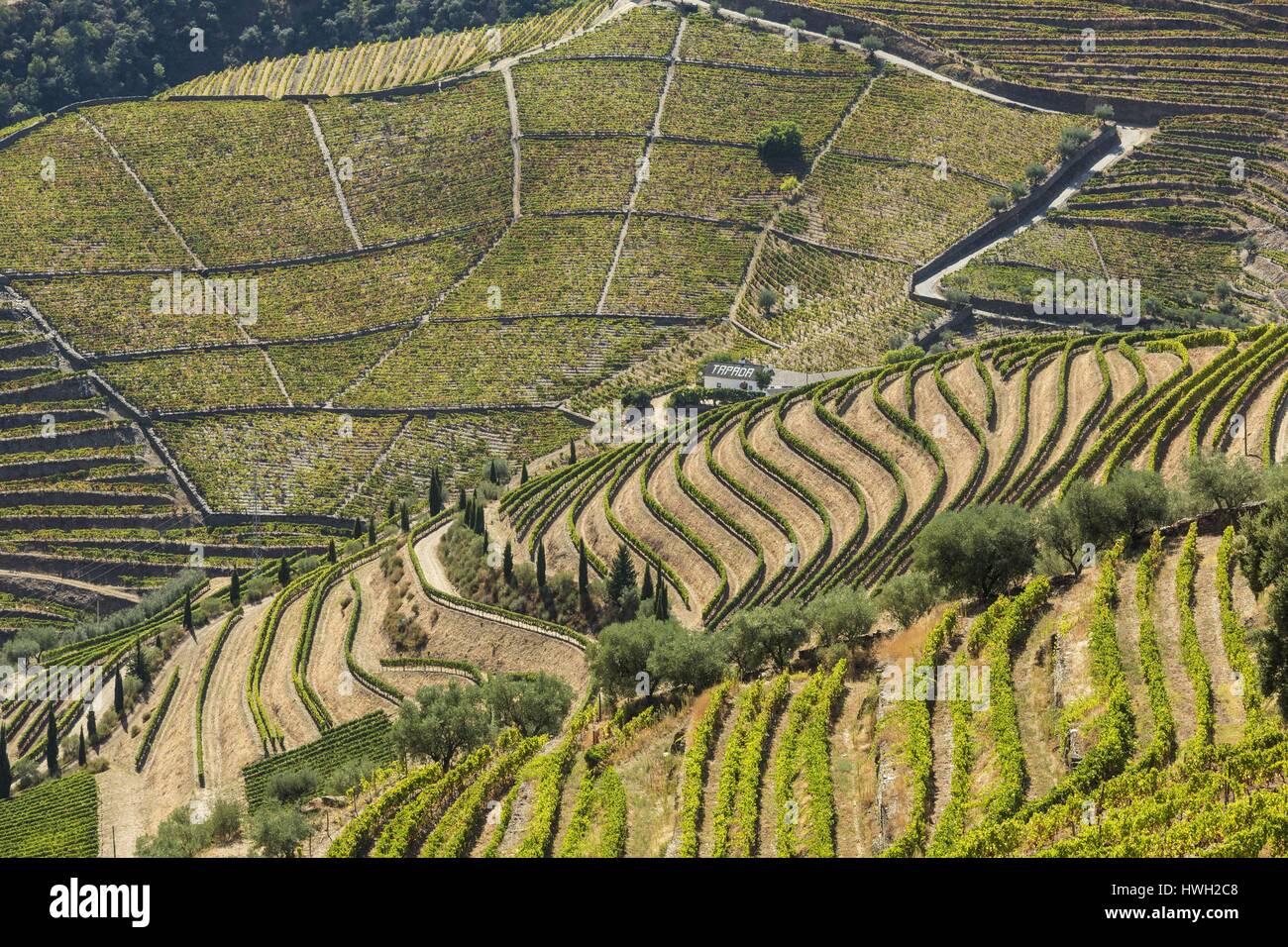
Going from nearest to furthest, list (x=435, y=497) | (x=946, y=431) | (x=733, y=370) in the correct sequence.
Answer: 1. (x=946, y=431)
2. (x=435, y=497)
3. (x=733, y=370)

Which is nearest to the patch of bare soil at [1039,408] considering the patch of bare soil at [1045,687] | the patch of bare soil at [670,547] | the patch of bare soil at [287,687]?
the patch of bare soil at [670,547]

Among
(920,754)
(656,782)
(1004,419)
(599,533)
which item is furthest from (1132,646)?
(599,533)

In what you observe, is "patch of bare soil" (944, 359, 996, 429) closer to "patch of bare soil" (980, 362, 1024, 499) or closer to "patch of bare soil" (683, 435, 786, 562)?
"patch of bare soil" (980, 362, 1024, 499)

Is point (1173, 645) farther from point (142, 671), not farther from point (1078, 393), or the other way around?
point (142, 671)

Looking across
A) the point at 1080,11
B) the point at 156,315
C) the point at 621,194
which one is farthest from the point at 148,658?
the point at 1080,11

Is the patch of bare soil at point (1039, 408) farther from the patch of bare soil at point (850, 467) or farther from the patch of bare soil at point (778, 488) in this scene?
the patch of bare soil at point (778, 488)
